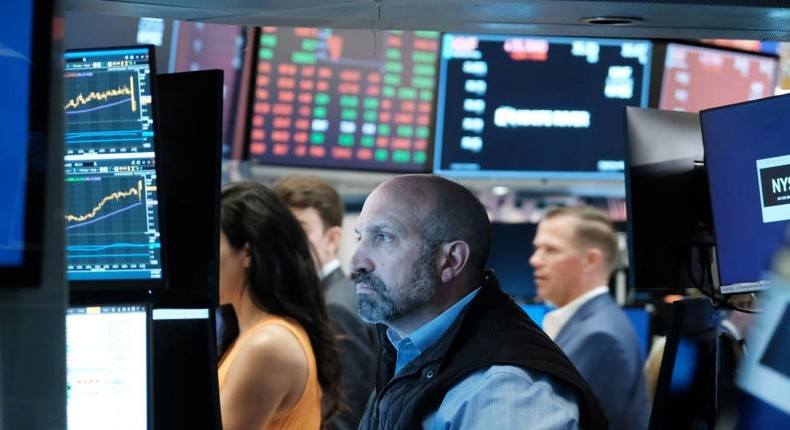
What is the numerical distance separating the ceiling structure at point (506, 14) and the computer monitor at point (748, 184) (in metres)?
0.19

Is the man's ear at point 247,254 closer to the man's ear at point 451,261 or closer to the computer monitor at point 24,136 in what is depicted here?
the man's ear at point 451,261

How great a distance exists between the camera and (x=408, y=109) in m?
4.95

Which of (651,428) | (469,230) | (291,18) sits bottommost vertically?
(651,428)

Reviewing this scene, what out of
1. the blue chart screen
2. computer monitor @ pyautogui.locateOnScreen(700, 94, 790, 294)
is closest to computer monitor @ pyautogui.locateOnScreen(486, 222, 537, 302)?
computer monitor @ pyautogui.locateOnScreen(700, 94, 790, 294)

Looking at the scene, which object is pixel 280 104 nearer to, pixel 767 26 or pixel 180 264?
pixel 180 264

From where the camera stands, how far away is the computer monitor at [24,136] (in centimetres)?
134

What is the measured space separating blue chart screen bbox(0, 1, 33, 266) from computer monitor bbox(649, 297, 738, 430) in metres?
1.68

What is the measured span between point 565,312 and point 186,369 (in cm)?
227

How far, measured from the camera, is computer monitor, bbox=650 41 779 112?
5.00 metres

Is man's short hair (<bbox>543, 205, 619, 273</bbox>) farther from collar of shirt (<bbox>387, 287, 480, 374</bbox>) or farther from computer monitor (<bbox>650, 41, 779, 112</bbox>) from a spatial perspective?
collar of shirt (<bbox>387, 287, 480, 374</bbox>)

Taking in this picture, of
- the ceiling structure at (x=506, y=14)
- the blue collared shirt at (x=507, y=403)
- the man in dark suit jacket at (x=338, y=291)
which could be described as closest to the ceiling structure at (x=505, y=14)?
the ceiling structure at (x=506, y=14)

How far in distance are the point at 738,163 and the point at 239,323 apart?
1582 mm

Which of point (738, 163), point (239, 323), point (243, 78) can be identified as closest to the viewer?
point (738, 163)

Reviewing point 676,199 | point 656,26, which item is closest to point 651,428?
point 676,199
